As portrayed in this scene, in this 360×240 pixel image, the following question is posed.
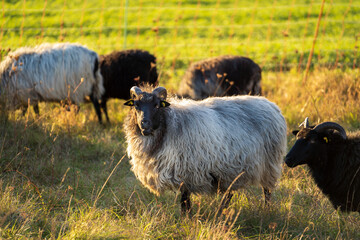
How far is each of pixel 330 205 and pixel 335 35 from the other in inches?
422

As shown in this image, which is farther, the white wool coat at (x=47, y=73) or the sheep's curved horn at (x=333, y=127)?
the white wool coat at (x=47, y=73)

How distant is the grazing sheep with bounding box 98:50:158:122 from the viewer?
319 inches

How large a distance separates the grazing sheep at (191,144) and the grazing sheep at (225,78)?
304 centimetres

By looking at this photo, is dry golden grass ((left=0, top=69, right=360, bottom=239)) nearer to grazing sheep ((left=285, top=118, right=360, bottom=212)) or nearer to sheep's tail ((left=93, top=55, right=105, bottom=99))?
grazing sheep ((left=285, top=118, right=360, bottom=212))

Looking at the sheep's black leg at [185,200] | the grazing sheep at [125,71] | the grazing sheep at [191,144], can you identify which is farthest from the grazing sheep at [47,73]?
the sheep's black leg at [185,200]

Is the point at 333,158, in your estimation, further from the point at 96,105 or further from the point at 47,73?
the point at 47,73

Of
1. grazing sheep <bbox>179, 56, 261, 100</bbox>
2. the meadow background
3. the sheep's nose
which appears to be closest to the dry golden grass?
the meadow background

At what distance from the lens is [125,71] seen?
319 inches

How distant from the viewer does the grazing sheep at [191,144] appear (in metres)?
4.42

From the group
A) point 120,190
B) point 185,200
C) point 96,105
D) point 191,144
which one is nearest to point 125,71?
point 96,105

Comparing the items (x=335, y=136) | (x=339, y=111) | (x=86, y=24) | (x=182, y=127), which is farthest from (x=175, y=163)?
(x=86, y=24)

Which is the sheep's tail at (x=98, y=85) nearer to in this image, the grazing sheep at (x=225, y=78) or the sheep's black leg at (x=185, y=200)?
the grazing sheep at (x=225, y=78)

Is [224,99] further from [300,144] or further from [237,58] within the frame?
→ [237,58]

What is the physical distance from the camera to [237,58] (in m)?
8.02
